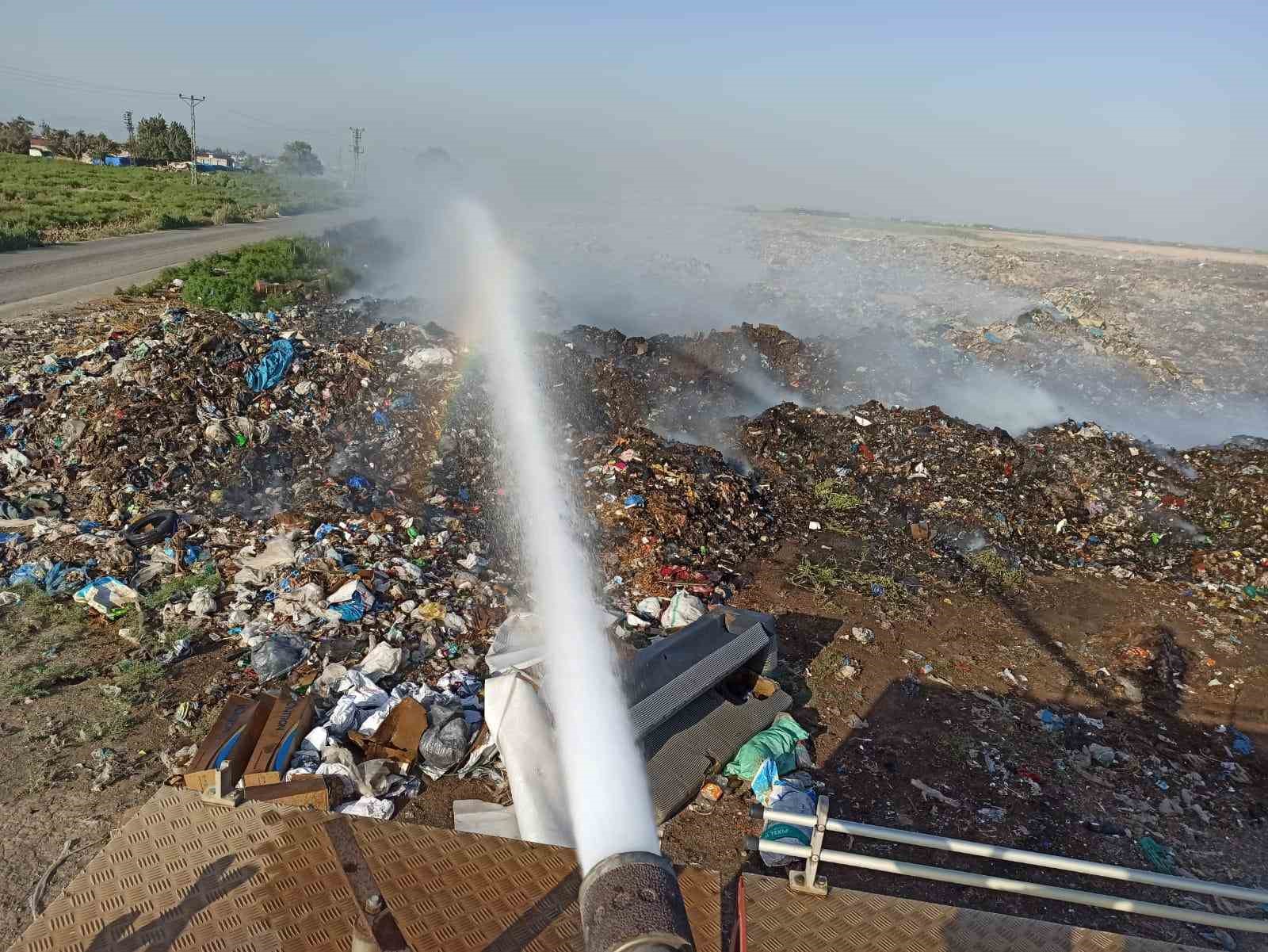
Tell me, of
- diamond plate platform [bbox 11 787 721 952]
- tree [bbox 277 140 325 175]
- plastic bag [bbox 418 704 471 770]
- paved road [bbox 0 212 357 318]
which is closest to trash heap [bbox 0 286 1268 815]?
plastic bag [bbox 418 704 471 770]

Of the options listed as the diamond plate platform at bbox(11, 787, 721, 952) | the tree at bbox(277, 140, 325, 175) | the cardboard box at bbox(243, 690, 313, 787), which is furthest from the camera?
the tree at bbox(277, 140, 325, 175)

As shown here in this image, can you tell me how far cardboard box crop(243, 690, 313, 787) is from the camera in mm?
3811

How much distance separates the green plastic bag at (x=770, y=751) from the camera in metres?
4.47

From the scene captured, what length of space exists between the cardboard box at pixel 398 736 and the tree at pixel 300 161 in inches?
1984

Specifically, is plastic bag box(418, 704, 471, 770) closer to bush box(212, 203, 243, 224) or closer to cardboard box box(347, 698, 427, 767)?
cardboard box box(347, 698, 427, 767)

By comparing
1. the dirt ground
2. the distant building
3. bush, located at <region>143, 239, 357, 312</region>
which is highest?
the distant building

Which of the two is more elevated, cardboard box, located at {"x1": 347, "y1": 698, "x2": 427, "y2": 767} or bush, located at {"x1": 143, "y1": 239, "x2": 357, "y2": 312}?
bush, located at {"x1": 143, "y1": 239, "x2": 357, "y2": 312}

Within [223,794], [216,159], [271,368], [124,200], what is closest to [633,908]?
[223,794]

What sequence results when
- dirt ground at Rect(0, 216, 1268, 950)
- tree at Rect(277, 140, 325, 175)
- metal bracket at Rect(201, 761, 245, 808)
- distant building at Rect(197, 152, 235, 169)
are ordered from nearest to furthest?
metal bracket at Rect(201, 761, 245, 808) → dirt ground at Rect(0, 216, 1268, 950) → tree at Rect(277, 140, 325, 175) → distant building at Rect(197, 152, 235, 169)

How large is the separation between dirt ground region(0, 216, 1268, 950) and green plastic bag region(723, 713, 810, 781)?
0.57 feet

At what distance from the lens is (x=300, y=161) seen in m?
47.9

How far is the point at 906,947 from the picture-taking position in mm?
2084

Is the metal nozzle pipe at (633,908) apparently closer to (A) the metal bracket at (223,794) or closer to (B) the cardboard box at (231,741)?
(A) the metal bracket at (223,794)

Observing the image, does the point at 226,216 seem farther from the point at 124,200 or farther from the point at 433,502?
the point at 433,502
